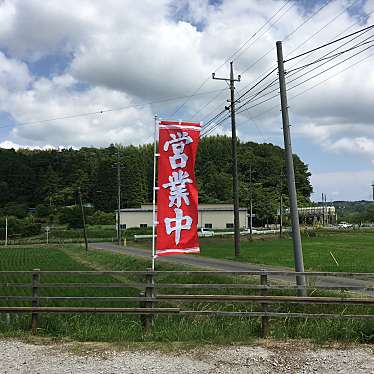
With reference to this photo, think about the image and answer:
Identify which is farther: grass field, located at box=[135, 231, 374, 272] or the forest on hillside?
the forest on hillside

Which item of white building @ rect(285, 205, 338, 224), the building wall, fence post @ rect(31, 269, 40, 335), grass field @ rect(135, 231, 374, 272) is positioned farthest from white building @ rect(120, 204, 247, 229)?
fence post @ rect(31, 269, 40, 335)

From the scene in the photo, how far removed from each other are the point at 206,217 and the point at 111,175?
2856 centimetres

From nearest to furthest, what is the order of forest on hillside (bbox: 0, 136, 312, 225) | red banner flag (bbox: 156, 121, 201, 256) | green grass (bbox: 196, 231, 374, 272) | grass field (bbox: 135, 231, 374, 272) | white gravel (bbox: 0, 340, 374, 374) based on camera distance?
1. white gravel (bbox: 0, 340, 374, 374)
2. red banner flag (bbox: 156, 121, 201, 256)
3. green grass (bbox: 196, 231, 374, 272)
4. grass field (bbox: 135, 231, 374, 272)
5. forest on hillside (bbox: 0, 136, 312, 225)

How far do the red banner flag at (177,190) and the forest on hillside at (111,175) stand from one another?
268 ft

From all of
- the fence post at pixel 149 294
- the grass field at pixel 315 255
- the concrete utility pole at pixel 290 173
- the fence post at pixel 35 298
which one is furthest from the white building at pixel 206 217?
the fence post at pixel 149 294

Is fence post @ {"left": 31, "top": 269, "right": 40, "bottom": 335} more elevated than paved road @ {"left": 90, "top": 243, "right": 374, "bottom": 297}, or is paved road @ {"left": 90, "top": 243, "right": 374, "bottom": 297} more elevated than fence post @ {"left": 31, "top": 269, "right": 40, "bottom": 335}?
fence post @ {"left": 31, "top": 269, "right": 40, "bottom": 335}

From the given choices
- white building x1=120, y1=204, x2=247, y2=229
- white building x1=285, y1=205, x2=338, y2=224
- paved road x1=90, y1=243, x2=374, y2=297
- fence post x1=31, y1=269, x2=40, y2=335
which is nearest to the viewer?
fence post x1=31, y1=269, x2=40, y2=335

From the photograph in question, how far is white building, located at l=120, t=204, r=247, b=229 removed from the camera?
77.7 meters

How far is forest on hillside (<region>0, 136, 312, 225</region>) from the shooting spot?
315 feet

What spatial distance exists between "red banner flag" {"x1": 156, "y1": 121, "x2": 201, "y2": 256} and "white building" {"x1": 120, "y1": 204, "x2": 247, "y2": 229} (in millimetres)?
68876

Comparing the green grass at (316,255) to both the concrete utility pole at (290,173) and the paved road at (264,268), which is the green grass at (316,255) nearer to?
the paved road at (264,268)

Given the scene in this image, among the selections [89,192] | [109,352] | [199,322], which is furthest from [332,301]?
[89,192]

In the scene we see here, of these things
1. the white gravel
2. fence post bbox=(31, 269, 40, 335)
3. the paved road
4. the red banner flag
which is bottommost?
the paved road

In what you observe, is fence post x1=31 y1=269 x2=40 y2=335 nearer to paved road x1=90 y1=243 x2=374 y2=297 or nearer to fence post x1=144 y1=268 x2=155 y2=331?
fence post x1=144 y1=268 x2=155 y2=331
